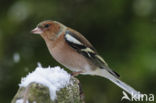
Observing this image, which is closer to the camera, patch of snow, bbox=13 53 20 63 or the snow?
the snow

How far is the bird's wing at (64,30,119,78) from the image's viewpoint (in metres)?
4.19

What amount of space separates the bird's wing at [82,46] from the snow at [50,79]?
3.36 ft

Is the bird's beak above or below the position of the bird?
above

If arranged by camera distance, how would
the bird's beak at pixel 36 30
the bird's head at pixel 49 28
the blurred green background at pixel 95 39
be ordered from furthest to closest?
1. the blurred green background at pixel 95 39
2. the bird's head at pixel 49 28
3. the bird's beak at pixel 36 30

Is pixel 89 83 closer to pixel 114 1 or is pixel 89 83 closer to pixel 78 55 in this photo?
pixel 114 1

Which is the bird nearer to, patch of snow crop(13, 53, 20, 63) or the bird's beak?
the bird's beak

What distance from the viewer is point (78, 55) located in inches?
166

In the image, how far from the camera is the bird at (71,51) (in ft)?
13.2

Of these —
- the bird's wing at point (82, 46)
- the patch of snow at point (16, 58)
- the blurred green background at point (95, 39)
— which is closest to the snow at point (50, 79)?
the bird's wing at point (82, 46)

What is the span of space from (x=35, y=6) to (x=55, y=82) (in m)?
3.87

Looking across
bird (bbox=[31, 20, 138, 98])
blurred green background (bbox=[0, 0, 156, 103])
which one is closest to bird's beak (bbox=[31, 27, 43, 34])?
bird (bbox=[31, 20, 138, 98])

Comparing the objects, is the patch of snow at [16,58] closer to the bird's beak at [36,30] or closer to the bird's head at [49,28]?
the bird's head at [49,28]

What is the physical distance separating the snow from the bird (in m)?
0.84

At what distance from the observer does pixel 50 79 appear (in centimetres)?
295
